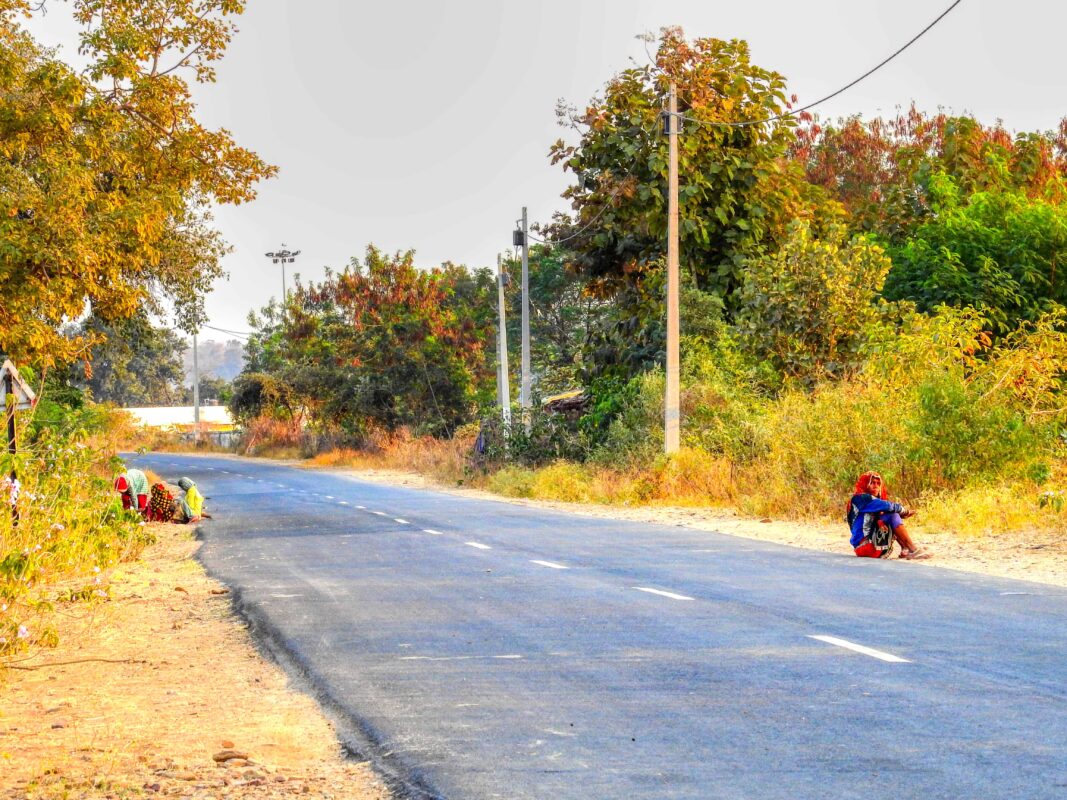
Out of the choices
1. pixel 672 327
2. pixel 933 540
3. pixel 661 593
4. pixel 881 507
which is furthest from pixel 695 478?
pixel 661 593

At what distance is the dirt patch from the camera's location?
21.7 ft

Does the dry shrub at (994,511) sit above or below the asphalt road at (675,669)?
above

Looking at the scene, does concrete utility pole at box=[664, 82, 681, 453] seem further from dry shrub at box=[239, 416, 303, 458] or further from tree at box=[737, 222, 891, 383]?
dry shrub at box=[239, 416, 303, 458]

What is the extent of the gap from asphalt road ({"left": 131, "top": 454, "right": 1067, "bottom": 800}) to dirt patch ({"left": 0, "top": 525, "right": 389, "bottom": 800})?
29 centimetres

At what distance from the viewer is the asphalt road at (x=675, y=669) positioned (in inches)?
252

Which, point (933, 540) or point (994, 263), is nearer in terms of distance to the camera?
point (933, 540)

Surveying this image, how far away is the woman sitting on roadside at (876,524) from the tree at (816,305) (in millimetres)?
14302

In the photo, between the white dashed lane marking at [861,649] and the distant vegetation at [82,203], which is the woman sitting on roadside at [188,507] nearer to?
the distant vegetation at [82,203]

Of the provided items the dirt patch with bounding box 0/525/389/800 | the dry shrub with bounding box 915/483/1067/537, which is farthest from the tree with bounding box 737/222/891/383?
the dirt patch with bounding box 0/525/389/800

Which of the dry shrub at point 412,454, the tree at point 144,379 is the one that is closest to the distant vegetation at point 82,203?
the dry shrub at point 412,454

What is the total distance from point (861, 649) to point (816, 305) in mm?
22112

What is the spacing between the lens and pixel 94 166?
77.0 ft

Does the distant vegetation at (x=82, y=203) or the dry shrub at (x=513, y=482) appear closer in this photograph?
the distant vegetation at (x=82, y=203)

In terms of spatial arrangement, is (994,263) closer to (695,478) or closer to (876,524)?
(695,478)
